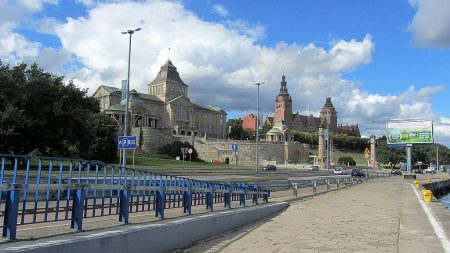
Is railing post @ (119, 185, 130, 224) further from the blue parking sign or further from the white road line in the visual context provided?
the blue parking sign

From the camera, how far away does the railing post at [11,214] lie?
6.25 meters

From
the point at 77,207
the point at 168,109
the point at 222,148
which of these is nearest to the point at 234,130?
the point at 168,109

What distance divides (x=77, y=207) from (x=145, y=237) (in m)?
1.36

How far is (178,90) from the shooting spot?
17675cm

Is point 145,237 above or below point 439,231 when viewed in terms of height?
above

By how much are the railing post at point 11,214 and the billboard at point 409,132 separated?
223ft

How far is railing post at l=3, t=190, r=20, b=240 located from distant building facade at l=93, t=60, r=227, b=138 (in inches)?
4782

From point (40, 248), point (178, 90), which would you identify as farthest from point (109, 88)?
point (40, 248)

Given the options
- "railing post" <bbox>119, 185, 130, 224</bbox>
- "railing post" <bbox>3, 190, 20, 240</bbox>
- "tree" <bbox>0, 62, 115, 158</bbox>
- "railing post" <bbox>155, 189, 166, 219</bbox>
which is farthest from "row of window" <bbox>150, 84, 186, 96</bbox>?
"railing post" <bbox>3, 190, 20, 240</bbox>

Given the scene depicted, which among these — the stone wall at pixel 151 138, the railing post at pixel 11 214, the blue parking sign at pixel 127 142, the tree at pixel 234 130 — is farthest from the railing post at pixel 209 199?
the tree at pixel 234 130

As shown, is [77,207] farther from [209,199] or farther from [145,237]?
[209,199]

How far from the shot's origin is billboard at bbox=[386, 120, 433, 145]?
6744 centimetres

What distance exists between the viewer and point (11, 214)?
6273mm

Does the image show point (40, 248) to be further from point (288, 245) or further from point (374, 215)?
point (374, 215)
